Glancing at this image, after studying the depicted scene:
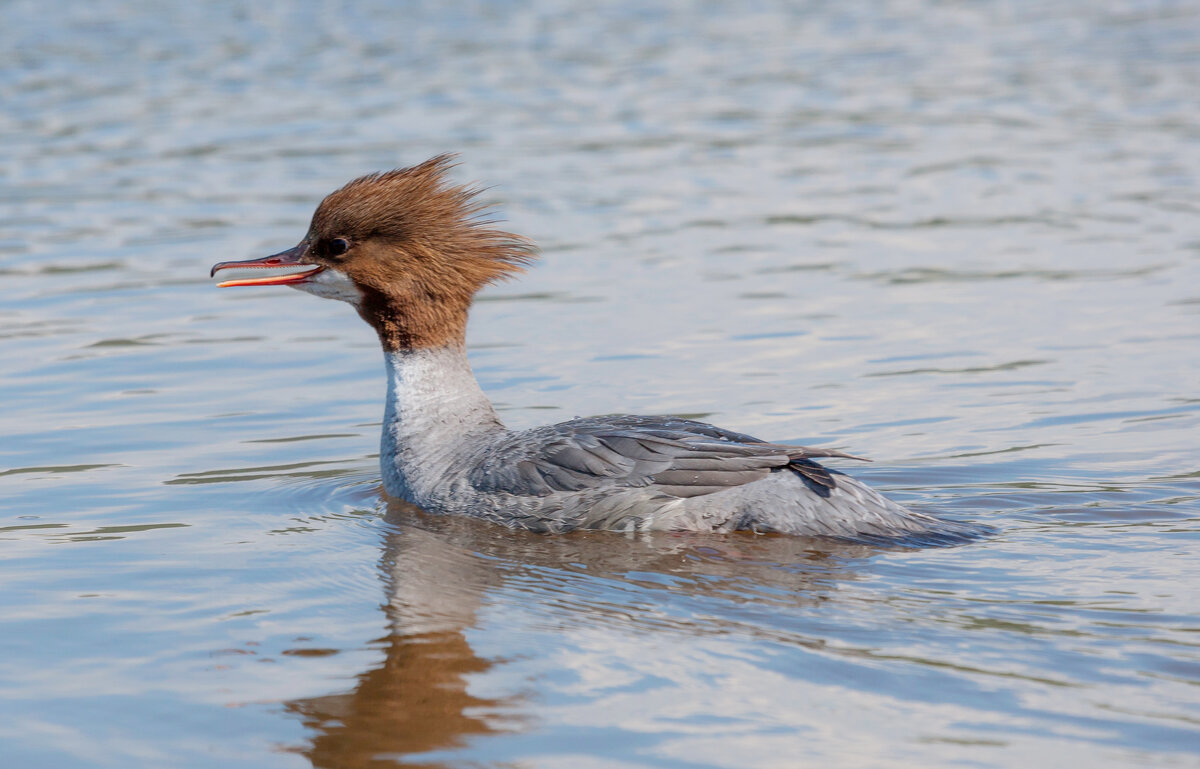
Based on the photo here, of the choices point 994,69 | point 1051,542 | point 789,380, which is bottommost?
point 1051,542

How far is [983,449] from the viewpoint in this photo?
7125 mm

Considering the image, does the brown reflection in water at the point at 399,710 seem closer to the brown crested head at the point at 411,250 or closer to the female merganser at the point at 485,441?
the female merganser at the point at 485,441

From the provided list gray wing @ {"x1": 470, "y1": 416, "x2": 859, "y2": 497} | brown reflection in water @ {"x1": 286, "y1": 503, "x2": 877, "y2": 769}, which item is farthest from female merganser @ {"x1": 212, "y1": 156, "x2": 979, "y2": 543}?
brown reflection in water @ {"x1": 286, "y1": 503, "x2": 877, "y2": 769}

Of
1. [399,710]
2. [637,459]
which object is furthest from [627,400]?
[399,710]

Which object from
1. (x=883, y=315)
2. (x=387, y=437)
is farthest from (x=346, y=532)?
(x=883, y=315)

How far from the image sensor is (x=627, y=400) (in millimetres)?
8094

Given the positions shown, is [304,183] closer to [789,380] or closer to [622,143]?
[622,143]

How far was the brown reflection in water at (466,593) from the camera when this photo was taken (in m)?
4.36

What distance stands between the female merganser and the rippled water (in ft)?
0.49

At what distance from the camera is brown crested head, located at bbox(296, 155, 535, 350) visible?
6719 mm

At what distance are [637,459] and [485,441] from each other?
0.83 metres

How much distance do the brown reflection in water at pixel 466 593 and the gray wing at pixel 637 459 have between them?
0.22m

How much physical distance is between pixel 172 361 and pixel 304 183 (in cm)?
419

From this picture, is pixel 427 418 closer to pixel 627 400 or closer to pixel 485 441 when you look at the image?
pixel 485 441
